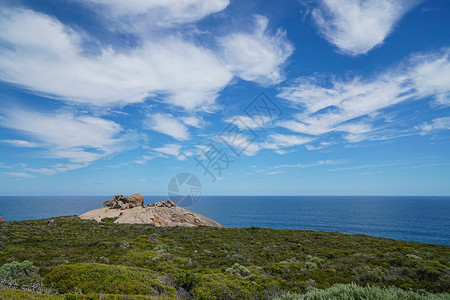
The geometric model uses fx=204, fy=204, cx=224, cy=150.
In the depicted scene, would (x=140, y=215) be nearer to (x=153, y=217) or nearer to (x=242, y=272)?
(x=153, y=217)

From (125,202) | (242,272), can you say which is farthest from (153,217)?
(242,272)

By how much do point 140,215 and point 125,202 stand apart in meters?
11.4

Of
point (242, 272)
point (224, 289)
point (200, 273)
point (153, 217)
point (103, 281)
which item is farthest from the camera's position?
point (153, 217)

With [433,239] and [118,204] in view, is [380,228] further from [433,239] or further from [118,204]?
[118,204]

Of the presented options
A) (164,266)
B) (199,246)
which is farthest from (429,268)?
(199,246)

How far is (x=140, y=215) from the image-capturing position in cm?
3859

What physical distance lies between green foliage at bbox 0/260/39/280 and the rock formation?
24667mm

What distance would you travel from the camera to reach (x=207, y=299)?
8.68 metres

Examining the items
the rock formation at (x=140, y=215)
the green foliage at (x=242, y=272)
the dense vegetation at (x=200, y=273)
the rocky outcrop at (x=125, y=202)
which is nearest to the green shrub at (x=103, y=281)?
the dense vegetation at (x=200, y=273)

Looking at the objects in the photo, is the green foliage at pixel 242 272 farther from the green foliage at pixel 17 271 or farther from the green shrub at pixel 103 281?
the green foliage at pixel 17 271

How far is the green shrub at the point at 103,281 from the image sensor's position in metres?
8.32

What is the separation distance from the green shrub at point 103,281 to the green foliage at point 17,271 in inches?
117

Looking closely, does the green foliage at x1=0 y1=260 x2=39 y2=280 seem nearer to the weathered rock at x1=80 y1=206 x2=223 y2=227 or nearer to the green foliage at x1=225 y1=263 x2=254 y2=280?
the green foliage at x1=225 y1=263 x2=254 y2=280

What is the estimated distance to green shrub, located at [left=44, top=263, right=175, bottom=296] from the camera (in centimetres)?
832
